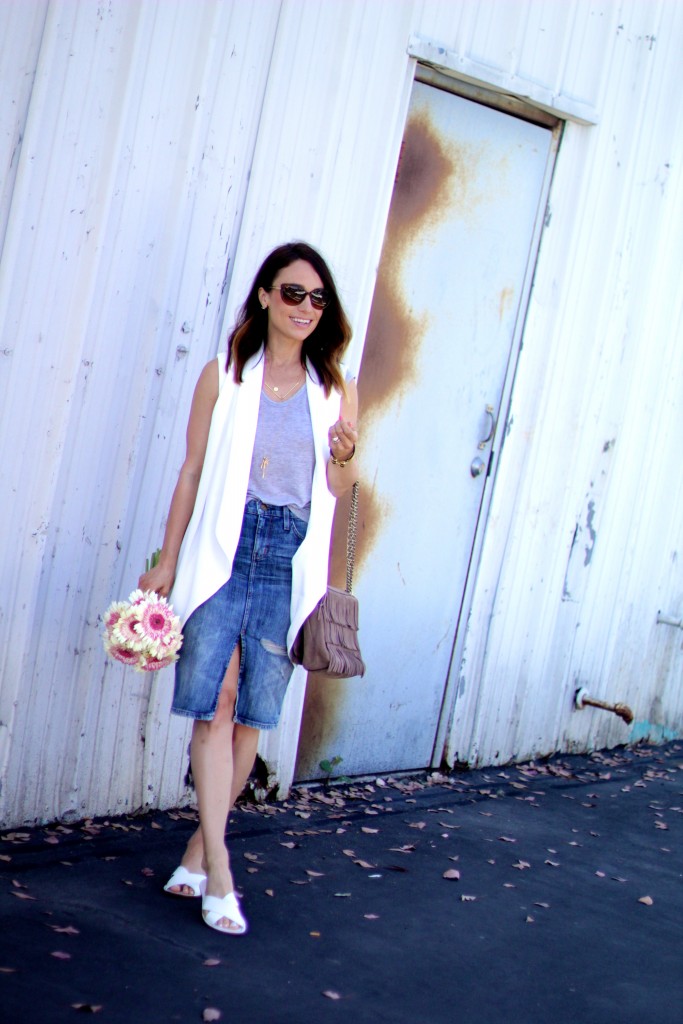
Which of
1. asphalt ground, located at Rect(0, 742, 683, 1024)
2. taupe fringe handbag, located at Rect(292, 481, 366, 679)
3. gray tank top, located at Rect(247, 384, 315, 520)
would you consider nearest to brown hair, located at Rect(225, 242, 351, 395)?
gray tank top, located at Rect(247, 384, 315, 520)

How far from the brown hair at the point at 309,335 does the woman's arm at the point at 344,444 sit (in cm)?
7

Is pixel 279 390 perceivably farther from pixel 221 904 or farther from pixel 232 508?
pixel 221 904

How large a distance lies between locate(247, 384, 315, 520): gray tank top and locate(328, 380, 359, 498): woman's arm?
87mm

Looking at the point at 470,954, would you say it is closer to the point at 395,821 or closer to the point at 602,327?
the point at 395,821

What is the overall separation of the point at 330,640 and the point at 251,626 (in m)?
0.27

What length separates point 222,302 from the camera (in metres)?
5.14

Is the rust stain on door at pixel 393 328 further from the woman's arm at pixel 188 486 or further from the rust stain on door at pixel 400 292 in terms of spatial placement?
the woman's arm at pixel 188 486

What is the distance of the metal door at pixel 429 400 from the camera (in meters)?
6.01

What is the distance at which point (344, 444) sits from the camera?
4.19m

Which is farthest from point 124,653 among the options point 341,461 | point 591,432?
point 591,432

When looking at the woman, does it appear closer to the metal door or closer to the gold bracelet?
the gold bracelet

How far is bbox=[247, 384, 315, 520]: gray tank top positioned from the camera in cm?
428

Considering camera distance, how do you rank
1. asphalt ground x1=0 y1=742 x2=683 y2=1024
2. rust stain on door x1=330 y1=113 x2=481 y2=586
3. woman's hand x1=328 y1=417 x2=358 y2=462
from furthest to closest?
rust stain on door x1=330 y1=113 x2=481 y2=586 < woman's hand x1=328 y1=417 x2=358 y2=462 < asphalt ground x1=0 y1=742 x2=683 y2=1024

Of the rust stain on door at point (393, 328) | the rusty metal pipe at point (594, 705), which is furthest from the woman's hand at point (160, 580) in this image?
the rusty metal pipe at point (594, 705)
